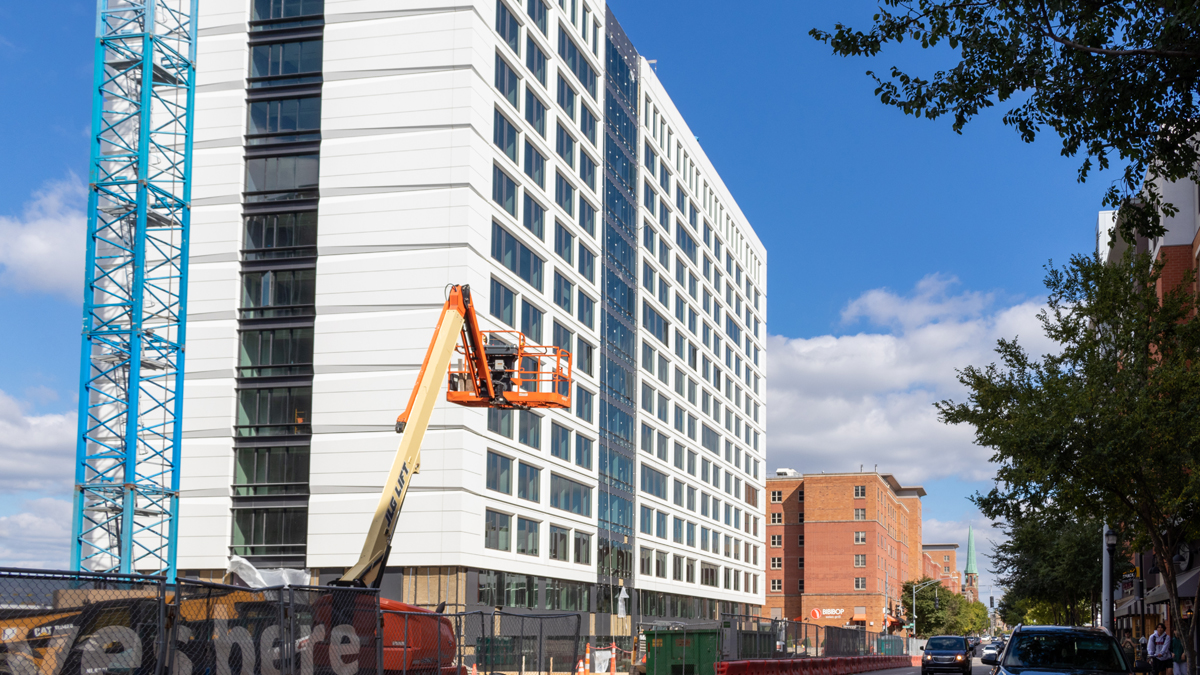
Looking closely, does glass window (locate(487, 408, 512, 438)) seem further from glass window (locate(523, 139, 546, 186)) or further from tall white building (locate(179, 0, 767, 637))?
glass window (locate(523, 139, 546, 186))

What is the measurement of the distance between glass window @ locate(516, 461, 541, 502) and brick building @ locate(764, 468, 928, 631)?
75097 millimetres

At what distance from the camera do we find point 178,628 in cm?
1189

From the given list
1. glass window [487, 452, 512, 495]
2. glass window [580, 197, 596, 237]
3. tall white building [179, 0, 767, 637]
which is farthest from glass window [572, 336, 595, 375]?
glass window [487, 452, 512, 495]

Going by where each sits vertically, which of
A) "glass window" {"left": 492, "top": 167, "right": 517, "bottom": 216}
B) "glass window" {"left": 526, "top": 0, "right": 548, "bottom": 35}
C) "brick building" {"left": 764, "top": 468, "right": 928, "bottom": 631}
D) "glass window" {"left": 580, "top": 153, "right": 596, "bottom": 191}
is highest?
"glass window" {"left": 526, "top": 0, "right": 548, "bottom": 35}

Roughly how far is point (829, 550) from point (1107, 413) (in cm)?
10630

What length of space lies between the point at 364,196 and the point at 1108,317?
31.3 meters

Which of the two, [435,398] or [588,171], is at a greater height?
[588,171]

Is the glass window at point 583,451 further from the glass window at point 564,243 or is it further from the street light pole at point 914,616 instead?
the street light pole at point 914,616

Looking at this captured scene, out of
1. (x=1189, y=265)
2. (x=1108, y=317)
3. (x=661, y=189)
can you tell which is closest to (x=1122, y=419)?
(x=1108, y=317)

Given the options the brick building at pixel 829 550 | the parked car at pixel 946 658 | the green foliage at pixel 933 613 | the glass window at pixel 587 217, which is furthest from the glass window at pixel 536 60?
the green foliage at pixel 933 613

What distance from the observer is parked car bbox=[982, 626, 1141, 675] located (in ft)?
51.0

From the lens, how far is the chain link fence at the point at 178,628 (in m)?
10.3

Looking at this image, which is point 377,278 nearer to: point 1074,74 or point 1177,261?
point 1177,261

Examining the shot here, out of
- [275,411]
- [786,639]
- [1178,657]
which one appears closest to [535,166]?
[275,411]
